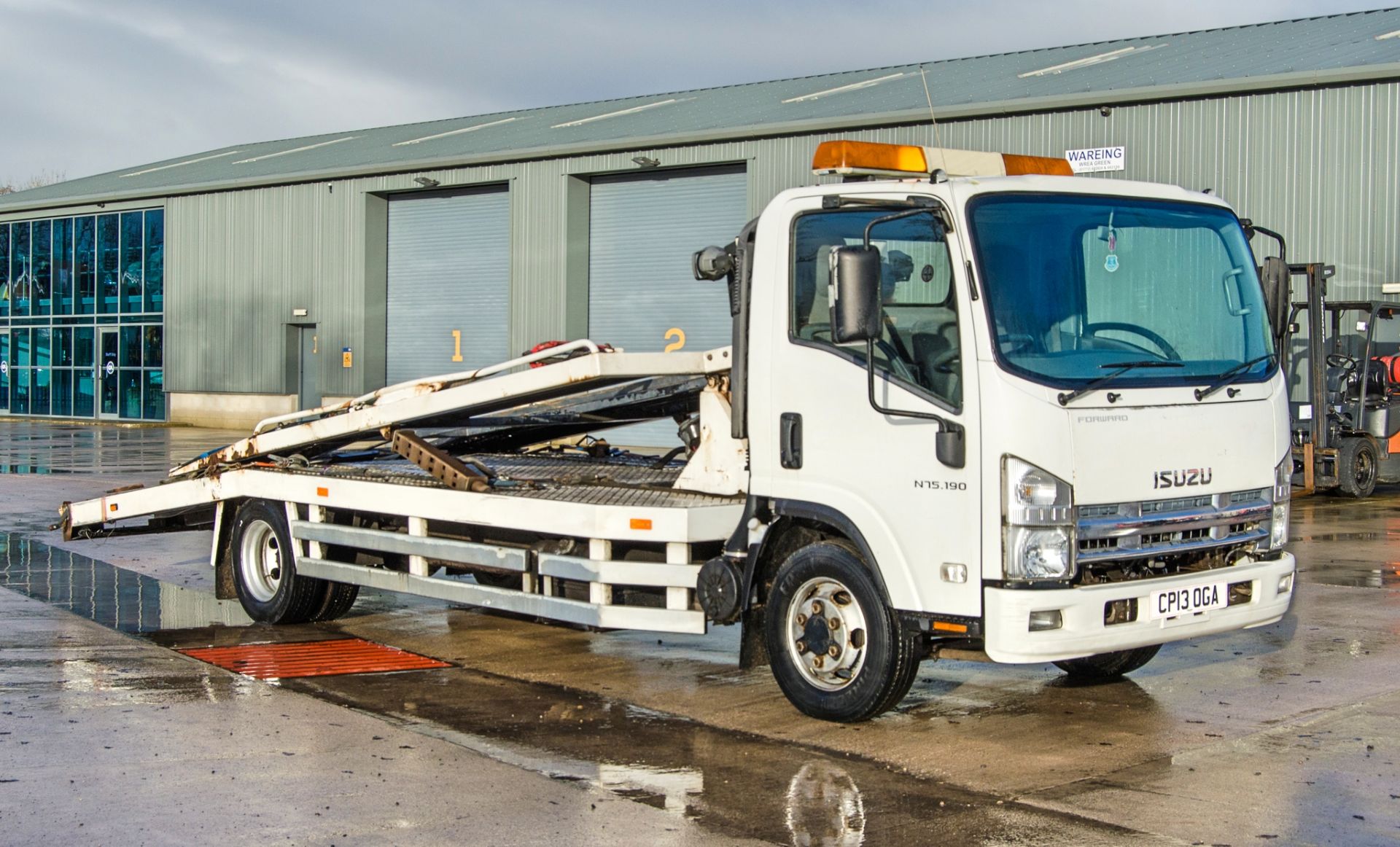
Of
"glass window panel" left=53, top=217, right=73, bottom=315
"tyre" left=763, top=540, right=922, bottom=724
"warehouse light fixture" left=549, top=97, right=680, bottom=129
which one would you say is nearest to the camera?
"tyre" left=763, top=540, right=922, bottom=724

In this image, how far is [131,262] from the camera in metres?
42.2

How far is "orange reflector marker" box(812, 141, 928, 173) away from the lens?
6.88 m

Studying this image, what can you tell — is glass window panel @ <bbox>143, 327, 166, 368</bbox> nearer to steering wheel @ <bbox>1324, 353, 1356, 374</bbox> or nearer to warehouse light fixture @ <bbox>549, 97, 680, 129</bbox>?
warehouse light fixture @ <bbox>549, 97, 680, 129</bbox>

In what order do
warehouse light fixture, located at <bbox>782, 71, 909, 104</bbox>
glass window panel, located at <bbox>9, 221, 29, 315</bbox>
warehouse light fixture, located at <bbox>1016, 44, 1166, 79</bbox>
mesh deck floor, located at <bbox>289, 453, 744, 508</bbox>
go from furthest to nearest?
glass window panel, located at <bbox>9, 221, 29, 315</bbox>, warehouse light fixture, located at <bbox>782, 71, 909, 104</bbox>, warehouse light fixture, located at <bbox>1016, 44, 1166, 79</bbox>, mesh deck floor, located at <bbox>289, 453, 744, 508</bbox>

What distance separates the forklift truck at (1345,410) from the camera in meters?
19.3

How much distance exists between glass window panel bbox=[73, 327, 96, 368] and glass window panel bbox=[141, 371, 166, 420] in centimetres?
271

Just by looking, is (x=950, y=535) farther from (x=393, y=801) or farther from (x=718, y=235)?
(x=718, y=235)

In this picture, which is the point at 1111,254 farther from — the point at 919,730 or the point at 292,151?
the point at 292,151

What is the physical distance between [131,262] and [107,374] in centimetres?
343

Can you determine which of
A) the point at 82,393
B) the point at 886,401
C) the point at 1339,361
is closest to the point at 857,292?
the point at 886,401

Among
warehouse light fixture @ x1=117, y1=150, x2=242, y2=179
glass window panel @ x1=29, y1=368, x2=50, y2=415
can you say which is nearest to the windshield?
glass window panel @ x1=29, y1=368, x2=50, y2=415

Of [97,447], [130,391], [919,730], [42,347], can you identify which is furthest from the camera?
[42,347]

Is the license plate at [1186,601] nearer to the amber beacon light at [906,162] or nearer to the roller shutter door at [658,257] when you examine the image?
the amber beacon light at [906,162]

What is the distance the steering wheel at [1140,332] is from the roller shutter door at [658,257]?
68.5 ft
